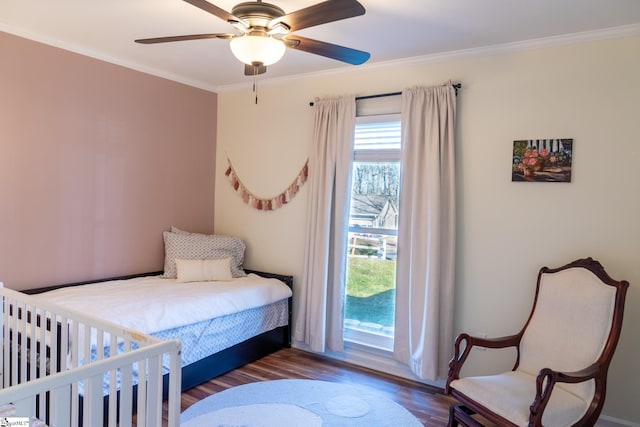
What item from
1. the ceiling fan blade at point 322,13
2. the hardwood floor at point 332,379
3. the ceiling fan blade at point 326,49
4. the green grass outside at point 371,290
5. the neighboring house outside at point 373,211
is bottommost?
the hardwood floor at point 332,379

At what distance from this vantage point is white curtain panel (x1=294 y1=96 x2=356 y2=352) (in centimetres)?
353

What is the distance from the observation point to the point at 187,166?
4.21 meters

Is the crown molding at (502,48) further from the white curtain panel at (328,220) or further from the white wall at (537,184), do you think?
the white curtain panel at (328,220)

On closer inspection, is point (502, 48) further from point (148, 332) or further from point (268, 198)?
point (148, 332)

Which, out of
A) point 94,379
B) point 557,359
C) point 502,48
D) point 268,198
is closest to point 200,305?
point 268,198

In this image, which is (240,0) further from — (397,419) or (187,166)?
(397,419)

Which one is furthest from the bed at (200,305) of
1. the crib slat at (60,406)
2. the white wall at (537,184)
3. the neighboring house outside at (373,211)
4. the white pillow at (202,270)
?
the white wall at (537,184)

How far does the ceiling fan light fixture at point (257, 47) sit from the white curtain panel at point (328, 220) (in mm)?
1594

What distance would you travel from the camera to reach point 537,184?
2850 millimetres

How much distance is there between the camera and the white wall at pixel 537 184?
258 centimetres

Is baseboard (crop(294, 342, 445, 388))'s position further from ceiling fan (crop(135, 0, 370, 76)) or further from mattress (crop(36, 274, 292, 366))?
ceiling fan (crop(135, 0, 370, 76))

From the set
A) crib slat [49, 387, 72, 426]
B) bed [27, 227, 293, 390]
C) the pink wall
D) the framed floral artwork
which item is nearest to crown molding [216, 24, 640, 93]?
the framed floral artwork

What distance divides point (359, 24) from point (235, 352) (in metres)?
2.61

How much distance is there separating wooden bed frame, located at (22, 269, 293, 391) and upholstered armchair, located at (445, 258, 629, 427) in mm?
1722
